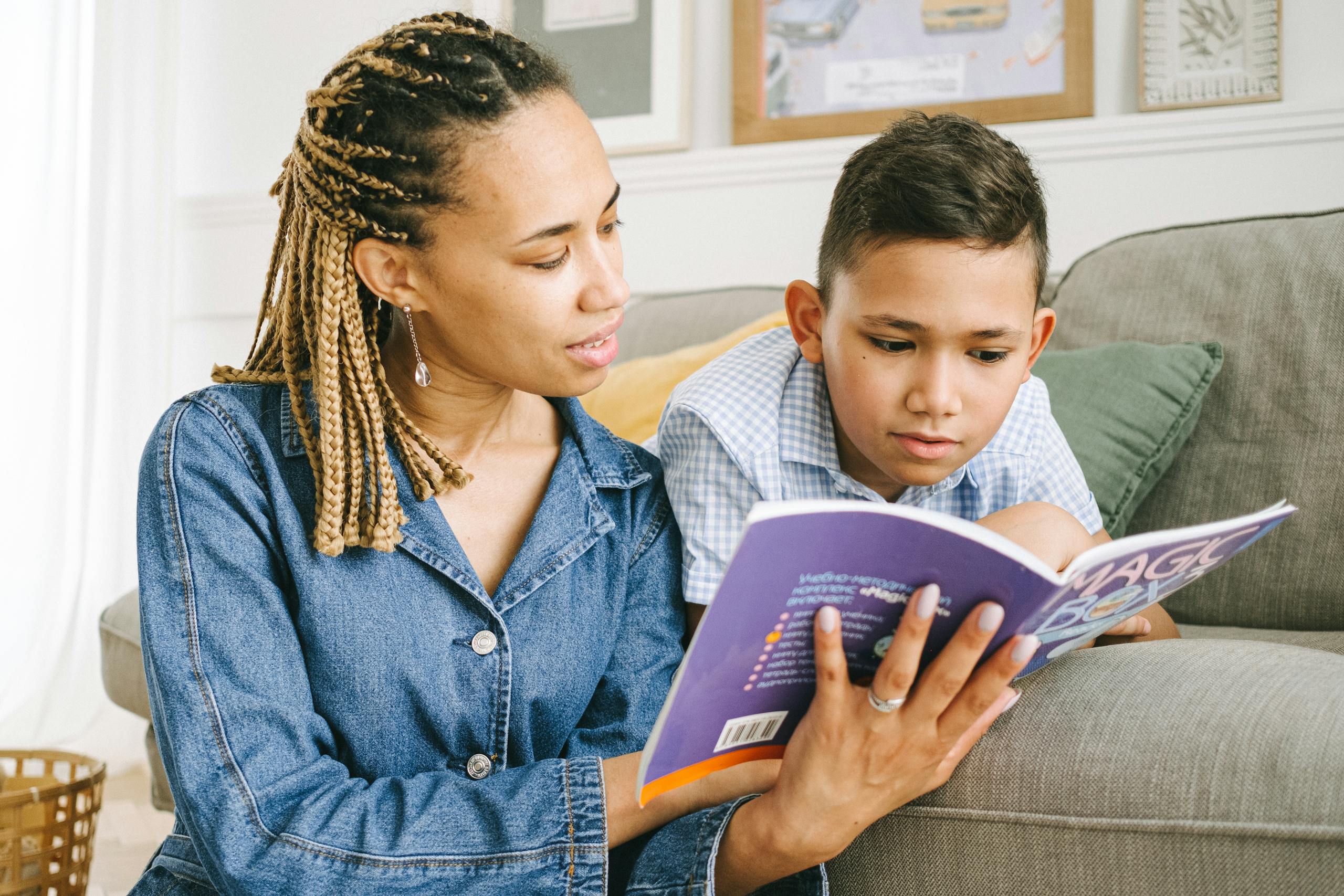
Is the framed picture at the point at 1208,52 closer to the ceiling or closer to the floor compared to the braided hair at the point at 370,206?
closer to the ceiling

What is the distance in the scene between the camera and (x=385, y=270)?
96 cm

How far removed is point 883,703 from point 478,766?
0.39 meters

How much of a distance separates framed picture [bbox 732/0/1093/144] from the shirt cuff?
175cm

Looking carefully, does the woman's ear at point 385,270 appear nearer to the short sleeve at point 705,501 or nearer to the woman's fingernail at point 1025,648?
the short sleeve at point 705,501

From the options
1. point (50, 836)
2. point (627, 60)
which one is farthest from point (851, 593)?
point (627, 60)

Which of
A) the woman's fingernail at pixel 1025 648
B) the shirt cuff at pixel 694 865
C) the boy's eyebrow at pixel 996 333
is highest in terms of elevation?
the boy's eyebrow at pixel 996 333

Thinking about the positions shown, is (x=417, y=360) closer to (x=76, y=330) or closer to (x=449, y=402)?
(x=449, y=402)

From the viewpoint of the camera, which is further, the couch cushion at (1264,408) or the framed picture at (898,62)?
the framed picture at (898,62)

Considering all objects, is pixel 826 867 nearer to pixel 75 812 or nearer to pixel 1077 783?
pixel 1077 783

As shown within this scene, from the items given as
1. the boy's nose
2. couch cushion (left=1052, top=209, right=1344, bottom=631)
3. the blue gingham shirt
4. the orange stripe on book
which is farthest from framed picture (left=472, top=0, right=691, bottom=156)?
the orange stripe on book

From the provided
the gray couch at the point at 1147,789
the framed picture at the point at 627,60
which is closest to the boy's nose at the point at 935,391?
the gray couch at the point at 1147,789

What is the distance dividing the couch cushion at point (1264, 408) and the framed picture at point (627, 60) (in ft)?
4.18

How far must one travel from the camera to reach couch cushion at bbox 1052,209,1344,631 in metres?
1.32

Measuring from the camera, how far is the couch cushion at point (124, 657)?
1751 mm
